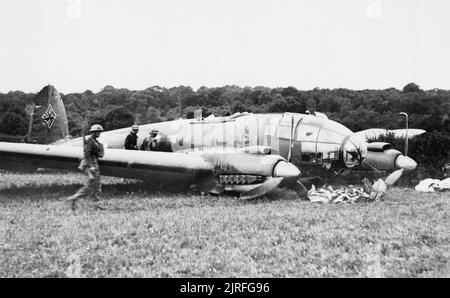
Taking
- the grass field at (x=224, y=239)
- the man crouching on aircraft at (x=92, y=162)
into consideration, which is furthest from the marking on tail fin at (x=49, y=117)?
the man crouching on aircraft at (x=92, y=162)

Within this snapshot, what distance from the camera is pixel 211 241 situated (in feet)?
17.7

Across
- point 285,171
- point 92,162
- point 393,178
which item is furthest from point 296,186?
point 92,162

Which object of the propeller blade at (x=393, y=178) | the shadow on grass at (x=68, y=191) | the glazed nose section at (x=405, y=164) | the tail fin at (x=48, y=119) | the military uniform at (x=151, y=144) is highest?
the tail fin at (x=48, y=119)

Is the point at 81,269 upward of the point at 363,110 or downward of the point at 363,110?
downward

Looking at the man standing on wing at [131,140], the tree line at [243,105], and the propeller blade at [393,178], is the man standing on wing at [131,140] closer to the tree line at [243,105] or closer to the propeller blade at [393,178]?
the tree line at [243,105]

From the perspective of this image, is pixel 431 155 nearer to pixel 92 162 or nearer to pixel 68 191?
pixel 92 162

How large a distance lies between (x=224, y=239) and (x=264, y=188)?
3.32m

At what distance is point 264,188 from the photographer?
342 inches

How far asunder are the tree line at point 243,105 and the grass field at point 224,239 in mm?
6989

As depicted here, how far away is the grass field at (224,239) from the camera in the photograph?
4.38 m

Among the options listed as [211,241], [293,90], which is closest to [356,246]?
[211,241]

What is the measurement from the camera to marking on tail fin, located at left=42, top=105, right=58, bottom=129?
14438mm

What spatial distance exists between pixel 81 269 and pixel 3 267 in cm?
81

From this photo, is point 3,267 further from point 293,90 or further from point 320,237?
point 293,90
